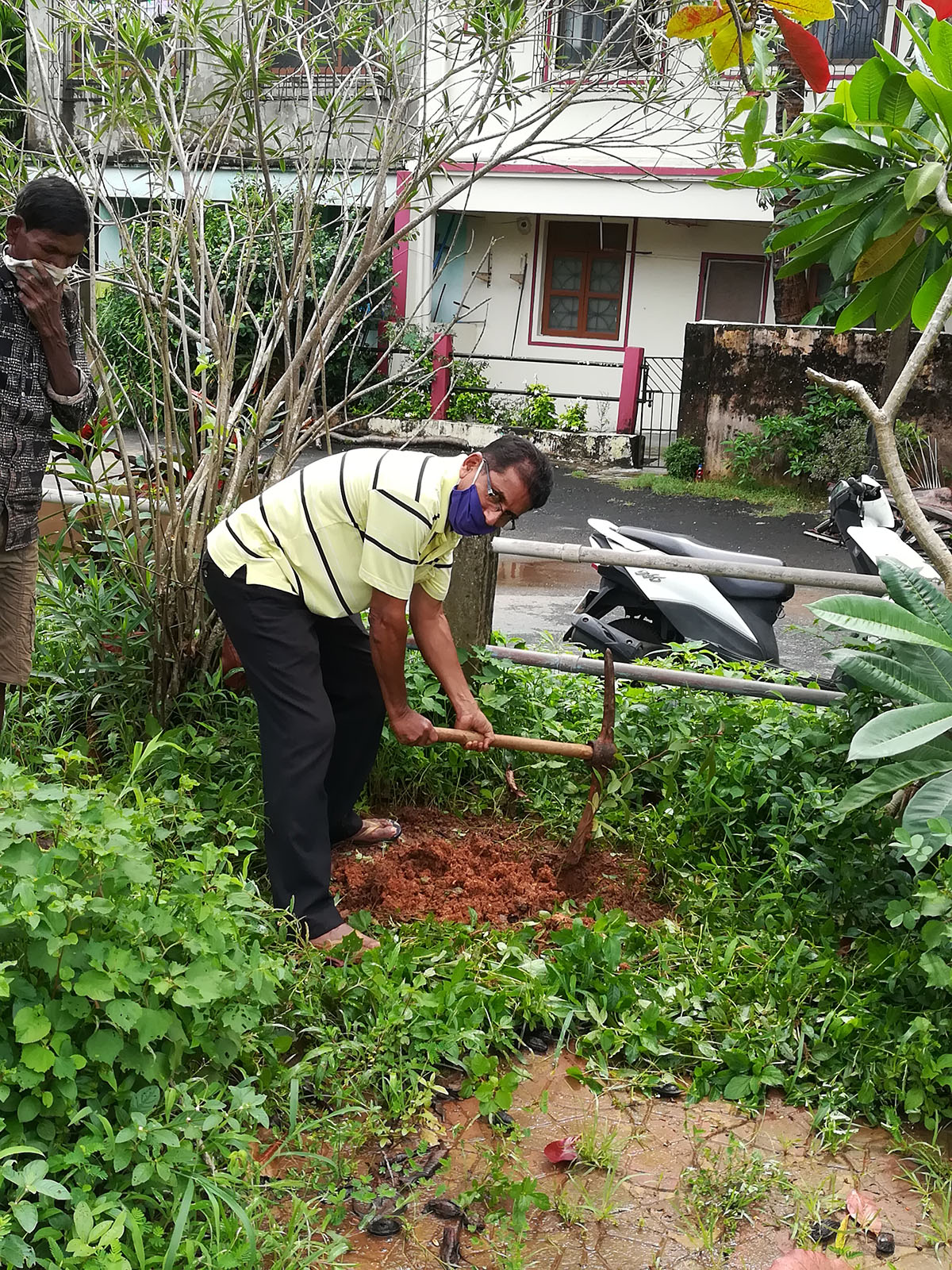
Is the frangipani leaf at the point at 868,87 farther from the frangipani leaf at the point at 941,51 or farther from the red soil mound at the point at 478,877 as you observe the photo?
the red soil mound at the point at 478,877

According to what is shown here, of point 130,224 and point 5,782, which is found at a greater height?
point 130,224

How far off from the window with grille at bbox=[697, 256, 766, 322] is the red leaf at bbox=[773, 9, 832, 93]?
47.0 feet

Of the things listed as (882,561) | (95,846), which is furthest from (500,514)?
(95,846)

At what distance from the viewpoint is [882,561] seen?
3607mm

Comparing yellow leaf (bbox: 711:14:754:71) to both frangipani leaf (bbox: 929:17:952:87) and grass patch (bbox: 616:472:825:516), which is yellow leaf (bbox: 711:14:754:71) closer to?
frangipani leaf (bbox: 929:17:952:87)

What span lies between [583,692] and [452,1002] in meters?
2.13

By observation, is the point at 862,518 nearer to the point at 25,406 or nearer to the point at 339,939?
the point at 339,939

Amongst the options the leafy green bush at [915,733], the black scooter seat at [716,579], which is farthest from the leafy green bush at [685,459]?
the leafy green bush at [915,733]

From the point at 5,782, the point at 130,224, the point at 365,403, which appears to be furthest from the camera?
the point at 365,403

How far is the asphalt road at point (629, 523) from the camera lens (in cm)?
819

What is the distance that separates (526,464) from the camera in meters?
3.28

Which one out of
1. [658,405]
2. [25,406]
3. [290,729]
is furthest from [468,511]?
[658,405]

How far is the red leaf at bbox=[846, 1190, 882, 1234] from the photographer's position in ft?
8.49

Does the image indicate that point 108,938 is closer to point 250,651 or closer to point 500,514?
point 250,651
